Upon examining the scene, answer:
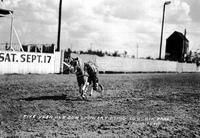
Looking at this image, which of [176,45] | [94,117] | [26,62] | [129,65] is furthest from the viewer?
[176,45]

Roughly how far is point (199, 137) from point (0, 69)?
18.4 meters

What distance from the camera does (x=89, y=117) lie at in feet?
26.6

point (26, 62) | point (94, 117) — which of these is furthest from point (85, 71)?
point (26, 62)

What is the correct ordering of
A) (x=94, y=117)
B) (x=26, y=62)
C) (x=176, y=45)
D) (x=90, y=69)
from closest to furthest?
(x=94, y=117), (x=90, y=69), (x=26, y=62), (x=176, y=45)

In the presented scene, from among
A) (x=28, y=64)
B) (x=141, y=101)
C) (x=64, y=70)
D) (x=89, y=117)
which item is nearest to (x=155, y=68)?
(x=64, y=70)

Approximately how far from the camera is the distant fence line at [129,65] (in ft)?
106

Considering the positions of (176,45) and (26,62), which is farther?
(176,45)

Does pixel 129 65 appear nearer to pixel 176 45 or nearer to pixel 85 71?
pixel 85 71

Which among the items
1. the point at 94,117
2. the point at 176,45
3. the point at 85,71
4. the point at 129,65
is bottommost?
the point at 94,117

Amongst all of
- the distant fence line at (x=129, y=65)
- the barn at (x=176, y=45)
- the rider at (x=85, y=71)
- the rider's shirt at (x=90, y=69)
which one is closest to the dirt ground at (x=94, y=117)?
the rider at (x=85, y=71)

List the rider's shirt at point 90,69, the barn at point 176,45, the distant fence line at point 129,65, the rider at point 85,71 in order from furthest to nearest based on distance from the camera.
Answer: the barn at point 176,45 → the distant fence line at point 129,65 → the rider's shirt at point 90,69 → the rider at point 85,71

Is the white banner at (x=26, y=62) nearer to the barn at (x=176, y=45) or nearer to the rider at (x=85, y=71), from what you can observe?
the rider at (x=85, y=71)

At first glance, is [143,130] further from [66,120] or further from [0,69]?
[0,69]

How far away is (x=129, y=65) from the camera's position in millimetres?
38375
